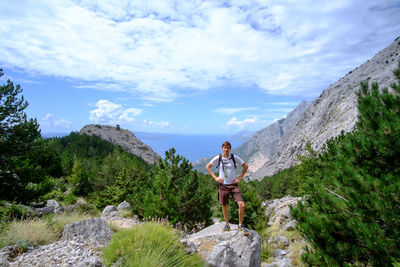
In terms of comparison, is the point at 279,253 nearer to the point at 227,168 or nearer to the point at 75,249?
the point at 227,168

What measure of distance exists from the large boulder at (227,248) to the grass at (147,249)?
1.42 feet

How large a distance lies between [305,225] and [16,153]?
59.4ft

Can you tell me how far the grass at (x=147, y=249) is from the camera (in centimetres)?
439

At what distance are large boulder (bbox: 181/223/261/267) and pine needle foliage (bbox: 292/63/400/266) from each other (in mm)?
1789

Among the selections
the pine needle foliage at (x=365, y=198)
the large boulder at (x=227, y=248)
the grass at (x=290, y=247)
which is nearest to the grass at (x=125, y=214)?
the grass at (x=290, y=247)

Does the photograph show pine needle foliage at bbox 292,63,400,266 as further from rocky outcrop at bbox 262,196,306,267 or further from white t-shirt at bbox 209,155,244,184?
rocky outcrop at bbox 262,196,306,267

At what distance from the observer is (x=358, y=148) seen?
15.1 ft

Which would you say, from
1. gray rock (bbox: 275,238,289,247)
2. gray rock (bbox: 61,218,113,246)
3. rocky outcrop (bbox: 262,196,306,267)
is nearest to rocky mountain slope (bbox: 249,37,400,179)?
rocky outcrop (bbox: 262,196,306,267)

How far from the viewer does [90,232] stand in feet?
19.2

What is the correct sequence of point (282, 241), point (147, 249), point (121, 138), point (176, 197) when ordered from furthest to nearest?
point (121, 138)
point (176, 197)
point (282, 241)
point (147, 249)

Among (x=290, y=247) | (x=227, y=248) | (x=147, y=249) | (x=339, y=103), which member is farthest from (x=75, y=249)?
(x=339, y=103)

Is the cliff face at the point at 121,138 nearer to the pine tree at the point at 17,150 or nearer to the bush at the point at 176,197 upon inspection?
the pine tree at the point at 17,150

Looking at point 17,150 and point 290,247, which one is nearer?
point 290,247

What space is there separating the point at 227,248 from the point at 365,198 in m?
3.58
